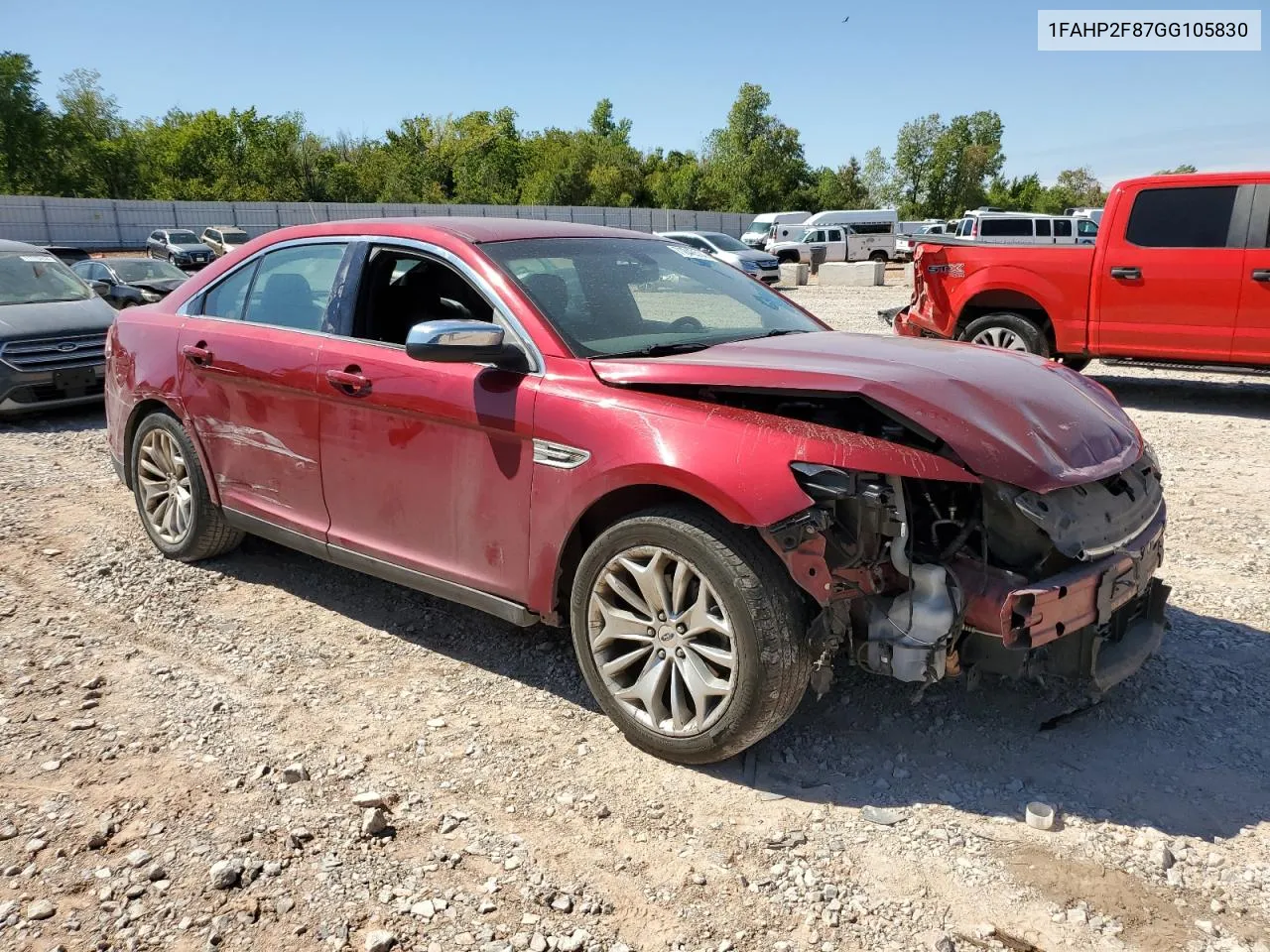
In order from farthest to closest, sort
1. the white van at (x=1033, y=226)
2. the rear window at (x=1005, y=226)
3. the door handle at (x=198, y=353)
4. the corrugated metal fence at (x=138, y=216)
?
the corrugated metal fence at (x=138, y=216) → the rear window at (x=1005, y=226) → the white van at (x=1033, y=226) → the door handle at (x=198, y=353)

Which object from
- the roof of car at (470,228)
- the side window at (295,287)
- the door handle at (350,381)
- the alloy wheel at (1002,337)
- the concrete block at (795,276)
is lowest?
the concrete block at (795,276)

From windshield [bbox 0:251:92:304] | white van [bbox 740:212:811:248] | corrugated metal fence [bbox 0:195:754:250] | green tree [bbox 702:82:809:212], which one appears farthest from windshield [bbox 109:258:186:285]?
green tree [bbox 702:82:809:212]

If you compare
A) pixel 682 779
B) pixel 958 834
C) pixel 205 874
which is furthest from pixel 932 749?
pixel 205 874

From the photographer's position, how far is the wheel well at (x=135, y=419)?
4.99 metres

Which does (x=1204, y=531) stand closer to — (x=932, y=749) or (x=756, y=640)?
(x=932, y=749)

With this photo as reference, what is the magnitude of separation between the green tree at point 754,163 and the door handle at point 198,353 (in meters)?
76.2

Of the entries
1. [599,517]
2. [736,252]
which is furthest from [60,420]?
[736,252]

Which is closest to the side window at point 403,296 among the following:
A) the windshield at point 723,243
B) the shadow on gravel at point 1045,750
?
the shadow on gravel at point 1045,750

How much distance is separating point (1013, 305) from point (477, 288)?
743 cm

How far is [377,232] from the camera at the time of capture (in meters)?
4.13

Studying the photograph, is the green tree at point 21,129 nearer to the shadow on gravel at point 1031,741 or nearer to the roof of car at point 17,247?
the roof of car at point 17,247

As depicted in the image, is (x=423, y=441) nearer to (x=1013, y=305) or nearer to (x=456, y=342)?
(x=456, y=342)

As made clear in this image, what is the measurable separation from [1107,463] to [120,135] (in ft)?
268

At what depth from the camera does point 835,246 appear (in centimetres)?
3900
